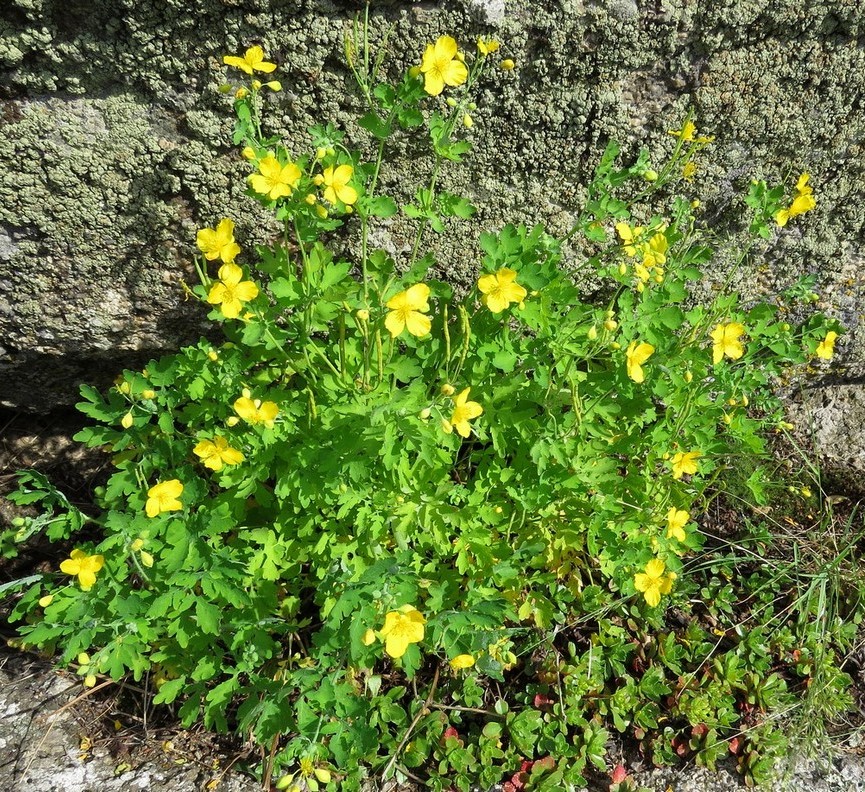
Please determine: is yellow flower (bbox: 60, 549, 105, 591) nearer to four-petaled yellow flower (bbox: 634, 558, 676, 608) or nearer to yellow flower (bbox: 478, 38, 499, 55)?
four-petaled yellow flower (bbox: 634, 558, 676, 608)

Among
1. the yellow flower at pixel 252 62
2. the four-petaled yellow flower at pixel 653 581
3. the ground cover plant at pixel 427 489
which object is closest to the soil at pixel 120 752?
the ground cover plant at pixel 427 489

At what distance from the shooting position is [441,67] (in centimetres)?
195

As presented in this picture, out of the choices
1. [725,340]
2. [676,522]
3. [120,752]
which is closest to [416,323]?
[725,340]

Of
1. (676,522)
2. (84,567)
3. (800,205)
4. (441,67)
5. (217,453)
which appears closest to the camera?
(441,67)

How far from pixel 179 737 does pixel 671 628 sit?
2.17 meters

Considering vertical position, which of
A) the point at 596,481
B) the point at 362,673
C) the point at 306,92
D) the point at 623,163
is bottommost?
the point at 362,673

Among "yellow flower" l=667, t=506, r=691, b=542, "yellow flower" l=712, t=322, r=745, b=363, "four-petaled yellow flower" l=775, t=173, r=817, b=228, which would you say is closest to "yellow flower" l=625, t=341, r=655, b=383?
"yellow flower" l=712, t=322, r=745, b=363

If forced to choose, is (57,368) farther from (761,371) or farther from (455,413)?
(761,371)

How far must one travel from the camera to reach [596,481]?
2367 millimetres

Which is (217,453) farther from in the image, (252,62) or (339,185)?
(252,62)

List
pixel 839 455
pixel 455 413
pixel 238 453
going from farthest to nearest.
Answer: pixel 839 455, pixel 238 453, pixel 455 413

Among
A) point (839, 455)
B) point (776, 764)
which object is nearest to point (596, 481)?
point (776, 764)

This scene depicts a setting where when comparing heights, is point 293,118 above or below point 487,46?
below

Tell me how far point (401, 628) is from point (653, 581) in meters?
1.00
